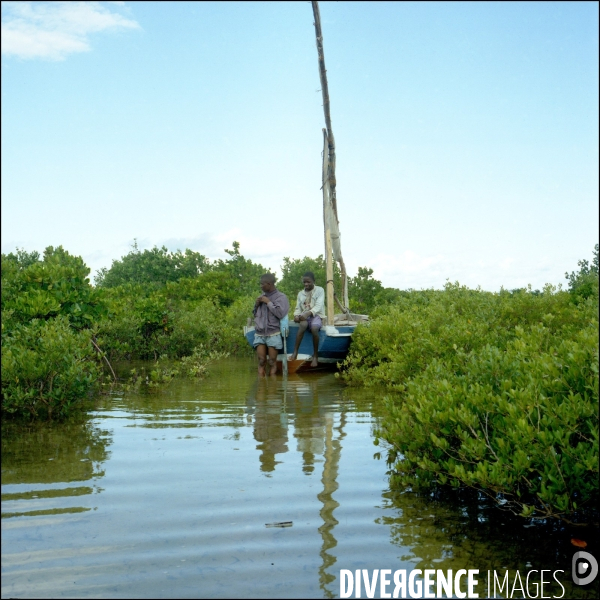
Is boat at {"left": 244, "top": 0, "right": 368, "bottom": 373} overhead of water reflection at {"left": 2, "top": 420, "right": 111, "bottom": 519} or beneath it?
overhead

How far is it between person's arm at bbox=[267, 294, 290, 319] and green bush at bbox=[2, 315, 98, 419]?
5.05 metres

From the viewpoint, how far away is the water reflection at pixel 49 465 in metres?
4.20

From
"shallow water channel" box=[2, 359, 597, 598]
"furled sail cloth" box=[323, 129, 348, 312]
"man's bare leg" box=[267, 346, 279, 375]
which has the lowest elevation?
"shallow water channel" box=[2, 359, 597, 598]

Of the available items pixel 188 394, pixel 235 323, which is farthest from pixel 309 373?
pixel 235 323

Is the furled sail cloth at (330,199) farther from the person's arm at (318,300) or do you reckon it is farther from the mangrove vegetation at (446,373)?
the mangrove vegetation at (446,373)

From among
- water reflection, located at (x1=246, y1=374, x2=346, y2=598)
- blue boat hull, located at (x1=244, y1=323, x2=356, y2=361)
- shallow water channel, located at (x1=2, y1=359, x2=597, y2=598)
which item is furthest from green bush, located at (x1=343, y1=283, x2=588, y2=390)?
shallow water channel, located at (x1=2, y1=359, x2=597, y2=598)

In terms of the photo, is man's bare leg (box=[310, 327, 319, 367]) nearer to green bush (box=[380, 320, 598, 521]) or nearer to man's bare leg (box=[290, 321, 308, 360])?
man's bare leg (box=[290, 321, 308, 360])

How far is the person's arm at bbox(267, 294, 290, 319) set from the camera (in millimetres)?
12125

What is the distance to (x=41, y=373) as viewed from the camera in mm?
6773

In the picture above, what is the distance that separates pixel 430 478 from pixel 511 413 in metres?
0.89

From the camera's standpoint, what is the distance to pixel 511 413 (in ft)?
13.0

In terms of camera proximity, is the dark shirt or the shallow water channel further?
the dark shirt

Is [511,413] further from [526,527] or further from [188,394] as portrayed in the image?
[188,394]

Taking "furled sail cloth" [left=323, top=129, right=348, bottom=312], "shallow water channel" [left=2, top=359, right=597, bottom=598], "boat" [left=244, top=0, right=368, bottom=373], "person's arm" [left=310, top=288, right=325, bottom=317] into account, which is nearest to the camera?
"shallow water channel" [left=2, top=359, right=597, bottom=598]
